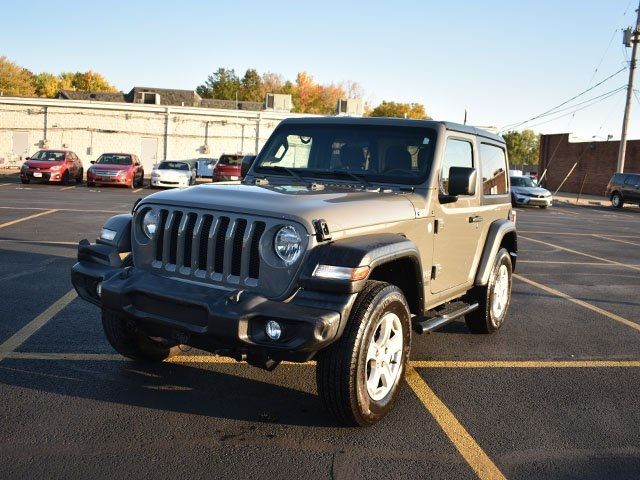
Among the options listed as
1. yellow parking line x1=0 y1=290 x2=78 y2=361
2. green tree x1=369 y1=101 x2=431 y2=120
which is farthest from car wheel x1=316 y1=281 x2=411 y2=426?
green tree x1=369 y1=101 x2=431 y2=120

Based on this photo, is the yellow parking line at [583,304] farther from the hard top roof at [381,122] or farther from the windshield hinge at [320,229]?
the windshield hinge at [320,229]

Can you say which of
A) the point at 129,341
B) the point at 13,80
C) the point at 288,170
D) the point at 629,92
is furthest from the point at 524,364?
the point at 13,80

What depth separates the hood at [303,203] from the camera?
394 centimetres

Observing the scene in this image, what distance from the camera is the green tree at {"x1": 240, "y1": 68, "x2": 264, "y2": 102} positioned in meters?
102

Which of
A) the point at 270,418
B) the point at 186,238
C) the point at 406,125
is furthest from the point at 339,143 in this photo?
the point at 270,418

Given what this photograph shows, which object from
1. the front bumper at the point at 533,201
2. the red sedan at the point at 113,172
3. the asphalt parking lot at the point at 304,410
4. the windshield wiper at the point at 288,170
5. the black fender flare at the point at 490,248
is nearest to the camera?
the asphalt parking lot at the point at 304,410

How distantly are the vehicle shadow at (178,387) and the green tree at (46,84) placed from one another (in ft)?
304

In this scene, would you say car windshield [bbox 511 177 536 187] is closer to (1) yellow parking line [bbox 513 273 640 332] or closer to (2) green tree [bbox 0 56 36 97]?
(1) yellow parking line [bbox 513 273 640 332]

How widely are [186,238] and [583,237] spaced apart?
15.3m

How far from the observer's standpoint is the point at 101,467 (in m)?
3.45

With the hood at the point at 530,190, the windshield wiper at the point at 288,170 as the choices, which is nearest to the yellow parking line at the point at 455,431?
the windshield wiper at the point at 288,170

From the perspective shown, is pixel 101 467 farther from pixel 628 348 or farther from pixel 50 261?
pixel 50 261

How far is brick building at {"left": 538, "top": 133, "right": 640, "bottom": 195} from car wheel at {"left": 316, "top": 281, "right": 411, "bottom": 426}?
4361 centimetres

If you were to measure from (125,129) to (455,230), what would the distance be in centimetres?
3980
